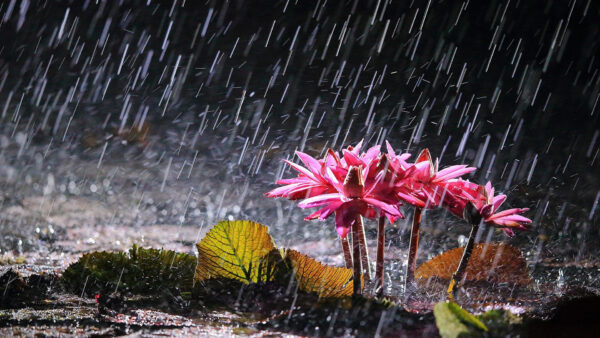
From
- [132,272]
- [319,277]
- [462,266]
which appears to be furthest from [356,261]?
[132,272]

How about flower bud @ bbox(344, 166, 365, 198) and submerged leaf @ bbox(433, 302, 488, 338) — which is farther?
flower bud @ bbox(344, 166, 365, 198)

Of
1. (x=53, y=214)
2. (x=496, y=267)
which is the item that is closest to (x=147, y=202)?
(x=53, y=214)

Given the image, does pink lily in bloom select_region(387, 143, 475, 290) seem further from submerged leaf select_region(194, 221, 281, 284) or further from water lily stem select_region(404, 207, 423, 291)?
submerged leaf select_region(194, 221, 281, 284)

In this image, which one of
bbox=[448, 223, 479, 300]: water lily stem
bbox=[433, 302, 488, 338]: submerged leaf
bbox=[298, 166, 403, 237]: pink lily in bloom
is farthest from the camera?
bbox=[448, 223, 479, 300]: water lily stem

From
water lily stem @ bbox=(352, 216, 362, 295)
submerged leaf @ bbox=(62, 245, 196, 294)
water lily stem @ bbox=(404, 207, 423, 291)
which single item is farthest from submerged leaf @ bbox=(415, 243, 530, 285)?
submerged leaf @ bbox=(62, 245, 196, 294)

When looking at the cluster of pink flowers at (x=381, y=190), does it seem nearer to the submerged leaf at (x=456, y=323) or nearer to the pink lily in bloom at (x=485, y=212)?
the pink lily in bloom at (x=485, y=212)

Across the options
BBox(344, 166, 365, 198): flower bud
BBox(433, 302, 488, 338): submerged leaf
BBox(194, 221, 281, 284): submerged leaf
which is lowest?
BBox(194, 221, 281, 284): submerged leaf

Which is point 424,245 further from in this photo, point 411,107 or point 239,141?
point 239,141
